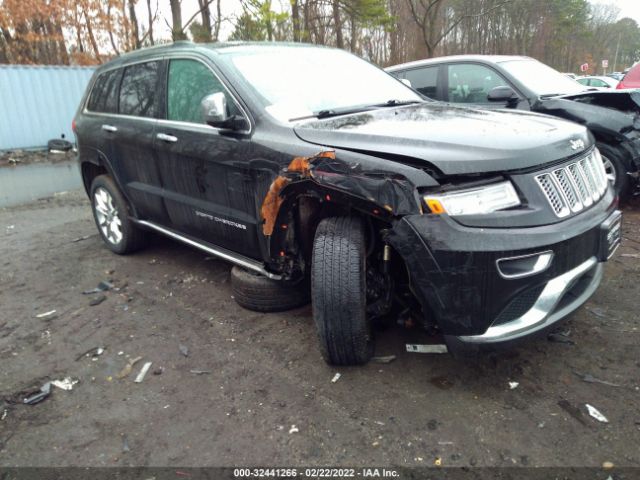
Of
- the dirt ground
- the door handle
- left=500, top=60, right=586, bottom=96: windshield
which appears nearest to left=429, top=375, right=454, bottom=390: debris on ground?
the dirt ground

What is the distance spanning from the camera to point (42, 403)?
269 centimetres

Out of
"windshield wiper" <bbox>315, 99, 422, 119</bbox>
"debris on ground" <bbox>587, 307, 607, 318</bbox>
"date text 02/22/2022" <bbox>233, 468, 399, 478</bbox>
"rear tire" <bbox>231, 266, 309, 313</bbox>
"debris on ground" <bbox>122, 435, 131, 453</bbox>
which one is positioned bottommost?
"debris on ground" <bbox>122, 435, 131, 453</bbox>

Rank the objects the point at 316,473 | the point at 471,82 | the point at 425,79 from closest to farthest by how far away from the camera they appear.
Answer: the point at 316,473 → the point at 471,82 → the point at 425,79

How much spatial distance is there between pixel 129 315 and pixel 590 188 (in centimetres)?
320

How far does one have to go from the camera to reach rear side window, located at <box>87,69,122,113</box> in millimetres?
4461

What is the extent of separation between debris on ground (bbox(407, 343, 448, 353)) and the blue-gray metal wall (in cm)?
1353

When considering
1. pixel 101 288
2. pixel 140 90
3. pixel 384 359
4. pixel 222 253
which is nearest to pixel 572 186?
pixel 384 359

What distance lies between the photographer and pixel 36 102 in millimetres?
13203

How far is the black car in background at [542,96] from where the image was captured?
195 inches

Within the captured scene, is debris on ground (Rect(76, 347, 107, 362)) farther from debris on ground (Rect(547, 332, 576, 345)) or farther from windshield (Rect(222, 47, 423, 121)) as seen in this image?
debris on ground (Rect(547, 332, 576, 345))

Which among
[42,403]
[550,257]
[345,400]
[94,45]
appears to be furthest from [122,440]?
[94,45]

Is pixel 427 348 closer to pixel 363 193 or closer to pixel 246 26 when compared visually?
pixel 363 193

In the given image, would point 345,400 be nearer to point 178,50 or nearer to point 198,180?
point 198,180

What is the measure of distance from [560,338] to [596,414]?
690 mm
